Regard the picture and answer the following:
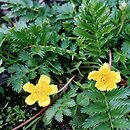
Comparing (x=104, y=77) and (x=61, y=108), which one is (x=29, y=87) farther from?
(x=104, y=77)

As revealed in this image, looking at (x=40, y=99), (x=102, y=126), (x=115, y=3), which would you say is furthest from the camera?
(x=115, y=3)

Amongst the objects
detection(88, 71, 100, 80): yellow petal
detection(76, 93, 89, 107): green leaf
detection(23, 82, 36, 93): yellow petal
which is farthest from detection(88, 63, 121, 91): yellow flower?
detection(23, 82, 36, 93): yellow petal

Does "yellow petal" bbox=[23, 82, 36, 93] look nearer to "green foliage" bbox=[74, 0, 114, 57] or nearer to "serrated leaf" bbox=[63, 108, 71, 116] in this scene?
"serrated leaf" bbox=[63, 108, 71, 116]

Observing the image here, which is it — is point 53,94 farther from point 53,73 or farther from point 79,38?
point 79,38

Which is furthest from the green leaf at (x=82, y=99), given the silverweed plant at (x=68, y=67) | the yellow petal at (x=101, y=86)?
the yellow petal at (x=101, y=86)

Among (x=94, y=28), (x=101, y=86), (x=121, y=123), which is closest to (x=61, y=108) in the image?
(x=101, y=86)

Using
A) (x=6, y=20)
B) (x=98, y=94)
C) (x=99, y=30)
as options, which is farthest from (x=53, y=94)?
(x=6, y=20)

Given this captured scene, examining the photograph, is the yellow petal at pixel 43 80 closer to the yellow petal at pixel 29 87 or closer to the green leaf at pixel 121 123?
the yellow petal at pixel 29 87
